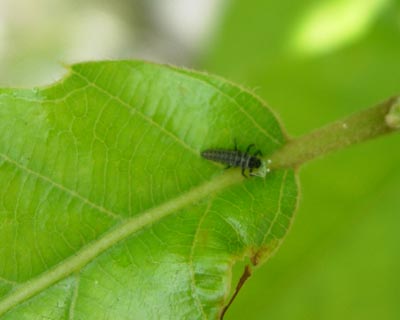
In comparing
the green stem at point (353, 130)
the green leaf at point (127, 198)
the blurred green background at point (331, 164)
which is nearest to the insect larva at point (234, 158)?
the green leaf at point (127, 198)

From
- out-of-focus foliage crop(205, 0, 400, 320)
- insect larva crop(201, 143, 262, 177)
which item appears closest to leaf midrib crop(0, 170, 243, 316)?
insect larva crop(201, 143, 262, 177)

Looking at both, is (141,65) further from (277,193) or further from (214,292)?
(214,292)

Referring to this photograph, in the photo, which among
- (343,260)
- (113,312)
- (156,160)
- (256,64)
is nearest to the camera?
(113,312)

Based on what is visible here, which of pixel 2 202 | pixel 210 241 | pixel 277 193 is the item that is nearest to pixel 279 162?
pixel 277 193

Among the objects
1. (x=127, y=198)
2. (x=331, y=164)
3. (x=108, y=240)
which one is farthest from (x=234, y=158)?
(x=331, y=164)

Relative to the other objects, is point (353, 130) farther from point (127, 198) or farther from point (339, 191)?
point (339, 191)

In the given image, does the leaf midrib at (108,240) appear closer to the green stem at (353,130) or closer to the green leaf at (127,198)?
the green leaf at (127,198)

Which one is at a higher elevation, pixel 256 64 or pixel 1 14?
pixel 1 14

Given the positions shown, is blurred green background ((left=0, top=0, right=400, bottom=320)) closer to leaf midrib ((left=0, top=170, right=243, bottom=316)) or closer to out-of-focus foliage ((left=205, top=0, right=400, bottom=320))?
out-of-focus foliage ((left=205, top=0, right=400, bottom=320))
